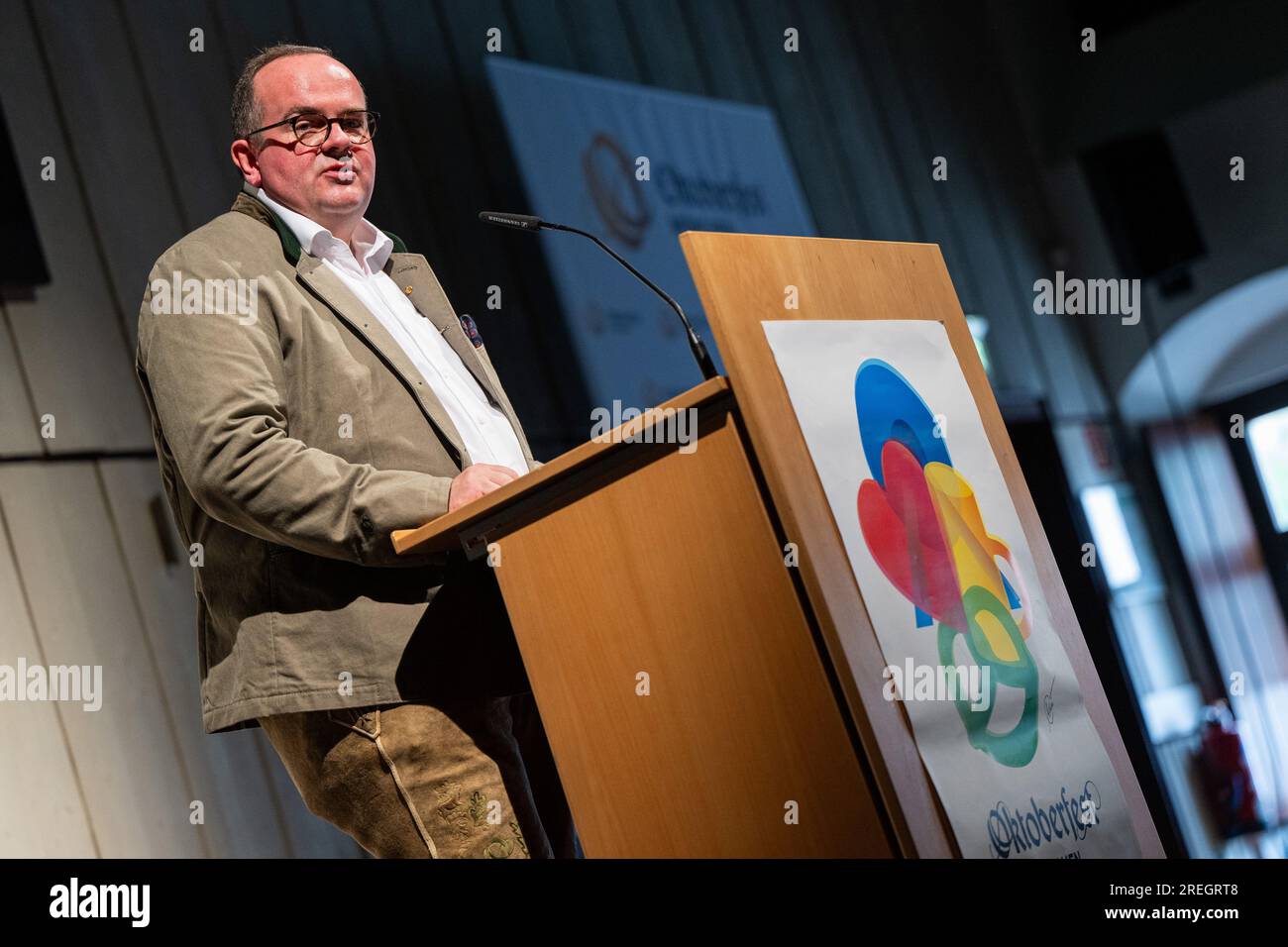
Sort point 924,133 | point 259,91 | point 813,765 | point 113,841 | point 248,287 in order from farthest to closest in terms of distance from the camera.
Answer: point 924,133, point 113,841, point 259,91, point 248,287, point 813,765

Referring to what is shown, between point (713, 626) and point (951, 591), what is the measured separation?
0.28 meters

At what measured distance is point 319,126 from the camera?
5.70 ft

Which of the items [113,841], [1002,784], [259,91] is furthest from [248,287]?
[113,841]

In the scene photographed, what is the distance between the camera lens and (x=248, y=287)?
5.15 feet

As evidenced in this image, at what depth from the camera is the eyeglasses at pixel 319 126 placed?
172 cm

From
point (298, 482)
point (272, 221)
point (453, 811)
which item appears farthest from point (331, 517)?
point (272, 221)

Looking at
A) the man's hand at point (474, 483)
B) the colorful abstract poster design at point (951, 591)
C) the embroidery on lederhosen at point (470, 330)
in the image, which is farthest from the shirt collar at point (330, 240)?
the colorful abstract poster design at point (951, 591)

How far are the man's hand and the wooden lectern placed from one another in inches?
1.5

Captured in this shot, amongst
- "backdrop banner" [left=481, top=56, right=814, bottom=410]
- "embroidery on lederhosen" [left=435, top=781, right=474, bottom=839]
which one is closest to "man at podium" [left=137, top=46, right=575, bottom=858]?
"embroidery on lederhosen" [left=435, top=781, right=474, bottom=839]

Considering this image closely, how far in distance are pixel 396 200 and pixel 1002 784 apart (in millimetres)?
2791

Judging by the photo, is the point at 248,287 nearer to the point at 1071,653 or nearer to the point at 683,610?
→ the point at 683,610

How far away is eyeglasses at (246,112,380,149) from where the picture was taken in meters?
1.72

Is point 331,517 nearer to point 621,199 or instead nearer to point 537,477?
point 537,477
